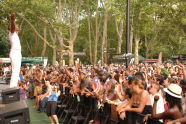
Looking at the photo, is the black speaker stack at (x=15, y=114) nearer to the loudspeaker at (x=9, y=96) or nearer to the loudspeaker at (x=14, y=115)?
the loudspeaker at (x=14, y=115)

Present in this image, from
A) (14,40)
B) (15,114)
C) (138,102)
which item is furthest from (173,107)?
(14,40)

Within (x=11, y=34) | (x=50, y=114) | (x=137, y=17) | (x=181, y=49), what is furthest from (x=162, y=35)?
(x=11, y=34)

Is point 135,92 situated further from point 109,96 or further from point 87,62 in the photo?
point 87,62

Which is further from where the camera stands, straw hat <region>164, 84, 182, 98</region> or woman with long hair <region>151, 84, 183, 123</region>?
straw hat <region>164, 84, 182, 98</region>

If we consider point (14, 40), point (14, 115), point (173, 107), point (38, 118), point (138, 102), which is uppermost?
point (14, 40)

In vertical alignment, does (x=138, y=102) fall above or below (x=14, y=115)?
above

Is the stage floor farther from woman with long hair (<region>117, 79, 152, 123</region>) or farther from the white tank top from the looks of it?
woman with long hair (<region>117, 79, 152, 123</region>)

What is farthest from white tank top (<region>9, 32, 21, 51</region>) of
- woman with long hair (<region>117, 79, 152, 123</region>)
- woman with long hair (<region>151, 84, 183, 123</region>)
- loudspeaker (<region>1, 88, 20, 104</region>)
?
woman with long hair (<region>151, 84, 183, 123</region>)

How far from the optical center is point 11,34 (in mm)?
7012

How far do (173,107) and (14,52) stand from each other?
348 centimetres

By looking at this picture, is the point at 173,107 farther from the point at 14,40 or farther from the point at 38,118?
the point at 38,118

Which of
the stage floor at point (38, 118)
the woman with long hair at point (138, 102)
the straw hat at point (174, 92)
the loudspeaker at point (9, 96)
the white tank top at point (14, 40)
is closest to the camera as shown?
the straw hat at point (174, 92)

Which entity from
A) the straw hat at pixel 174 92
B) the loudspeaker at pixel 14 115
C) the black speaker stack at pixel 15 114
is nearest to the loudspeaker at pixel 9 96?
the black speaker stack at pixel 15 114

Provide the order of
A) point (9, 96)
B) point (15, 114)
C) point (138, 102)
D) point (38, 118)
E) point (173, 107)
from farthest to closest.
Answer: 1. point (38, 118)
2. point (9, 96)
3. point (138, 102)
4. point (15, 114)
5. point (173, 107)
